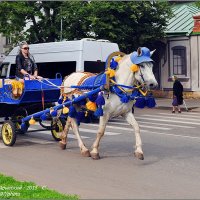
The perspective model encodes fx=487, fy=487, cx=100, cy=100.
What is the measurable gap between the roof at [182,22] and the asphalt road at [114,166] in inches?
735

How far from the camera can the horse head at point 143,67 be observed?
9328 mm

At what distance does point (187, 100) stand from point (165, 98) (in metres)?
2.39

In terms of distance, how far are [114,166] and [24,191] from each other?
107 inches

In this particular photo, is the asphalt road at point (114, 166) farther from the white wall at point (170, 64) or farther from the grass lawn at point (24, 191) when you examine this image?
the white wall at point (170, 64)

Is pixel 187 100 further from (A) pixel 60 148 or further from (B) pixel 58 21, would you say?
(A) pixel 60 148

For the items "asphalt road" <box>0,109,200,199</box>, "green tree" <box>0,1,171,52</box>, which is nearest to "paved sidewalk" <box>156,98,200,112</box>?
"green tree" <box>0,1,171,52</box>

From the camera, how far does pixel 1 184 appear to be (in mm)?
7625

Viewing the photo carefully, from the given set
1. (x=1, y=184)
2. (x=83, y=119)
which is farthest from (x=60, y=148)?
(x=1, y=184)

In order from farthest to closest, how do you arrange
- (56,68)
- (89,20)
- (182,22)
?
(182,22) → (89,20) → (56,68)

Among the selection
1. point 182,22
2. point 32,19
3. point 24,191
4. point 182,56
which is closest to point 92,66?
point 24,191

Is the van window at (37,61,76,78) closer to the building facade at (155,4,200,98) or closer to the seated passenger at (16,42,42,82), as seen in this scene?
the seated passenger at (16,42,42,82)

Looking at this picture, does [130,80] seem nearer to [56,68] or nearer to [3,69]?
[56,68]

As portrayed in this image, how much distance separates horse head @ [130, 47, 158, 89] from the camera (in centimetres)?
933

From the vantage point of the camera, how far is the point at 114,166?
9.48 m
